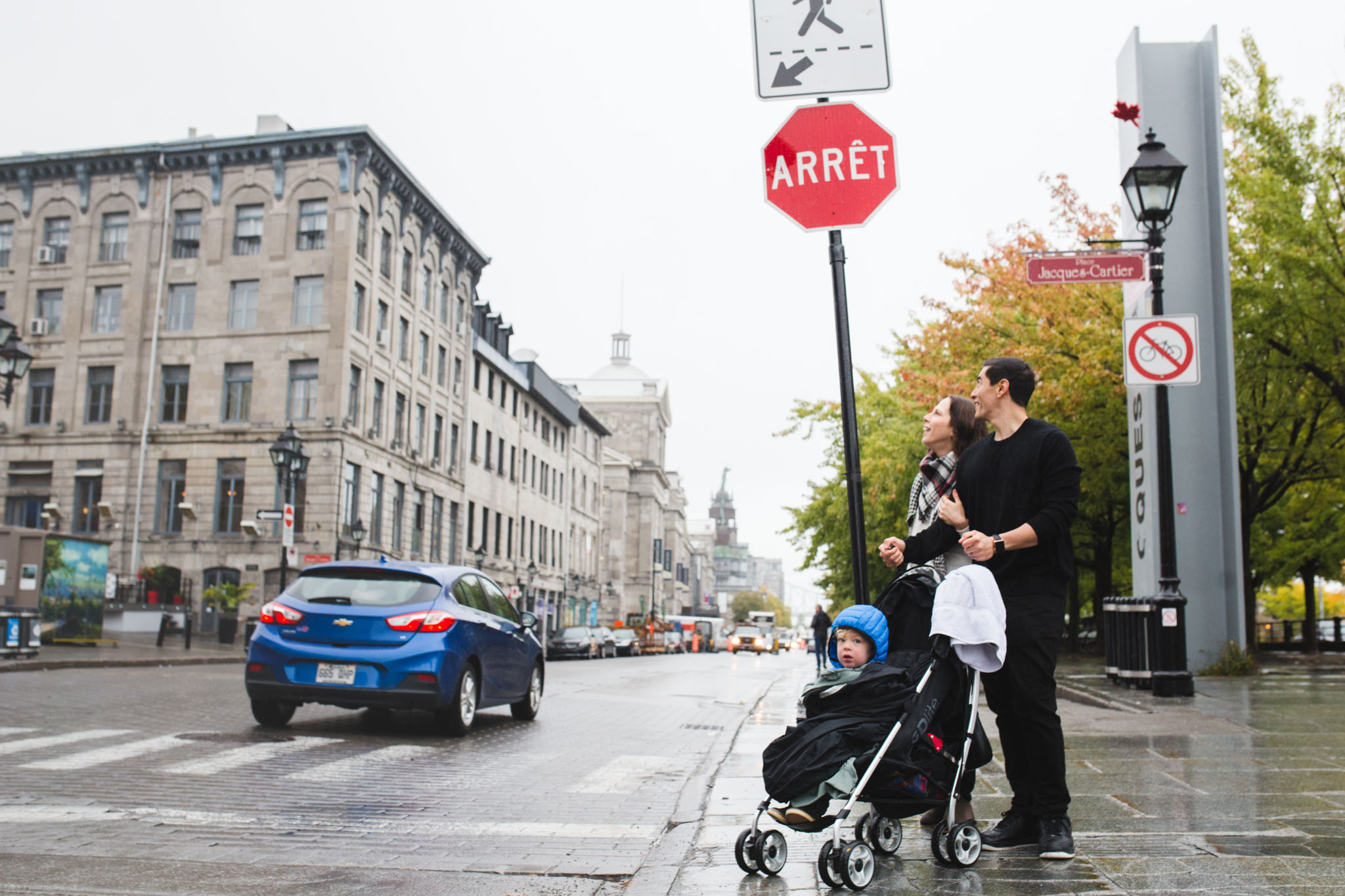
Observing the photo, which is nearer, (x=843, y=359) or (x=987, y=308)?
(x=843, y=359)

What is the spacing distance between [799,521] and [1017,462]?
32.3 m

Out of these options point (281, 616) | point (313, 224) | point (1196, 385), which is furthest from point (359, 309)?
point (281, 616)

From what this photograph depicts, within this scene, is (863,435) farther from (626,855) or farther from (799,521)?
(626,855)

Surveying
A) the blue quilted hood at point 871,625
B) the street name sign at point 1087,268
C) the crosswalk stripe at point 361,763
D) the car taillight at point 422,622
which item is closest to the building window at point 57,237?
the car taillight at point 422,622

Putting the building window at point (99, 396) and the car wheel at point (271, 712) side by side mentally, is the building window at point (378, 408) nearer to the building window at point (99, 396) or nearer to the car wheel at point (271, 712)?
the building window at point (99, 396)

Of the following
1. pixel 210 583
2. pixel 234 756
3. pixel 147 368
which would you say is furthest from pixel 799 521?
pixel 234 756

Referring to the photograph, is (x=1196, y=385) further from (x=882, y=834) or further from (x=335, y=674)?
(x=882, y=834)

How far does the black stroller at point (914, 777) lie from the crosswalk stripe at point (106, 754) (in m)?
5.36

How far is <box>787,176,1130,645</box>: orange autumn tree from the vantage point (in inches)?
794

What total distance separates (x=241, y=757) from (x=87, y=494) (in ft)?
125

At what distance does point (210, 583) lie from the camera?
40594 mm

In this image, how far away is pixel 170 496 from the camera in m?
41.8

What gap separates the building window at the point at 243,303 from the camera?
4284 cm

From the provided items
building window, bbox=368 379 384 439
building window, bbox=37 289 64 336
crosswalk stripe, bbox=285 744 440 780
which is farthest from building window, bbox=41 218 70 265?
crosswalk stripe, bbox=285 744 440 780
